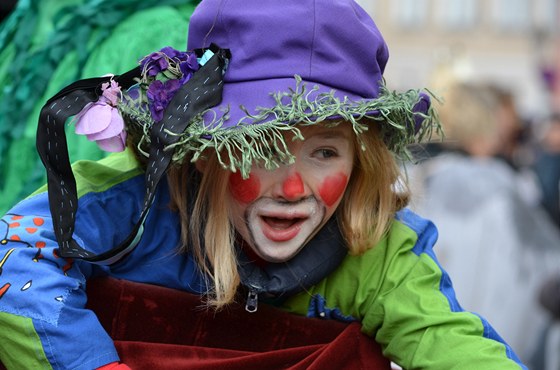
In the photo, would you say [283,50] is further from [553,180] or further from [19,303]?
[553,180]

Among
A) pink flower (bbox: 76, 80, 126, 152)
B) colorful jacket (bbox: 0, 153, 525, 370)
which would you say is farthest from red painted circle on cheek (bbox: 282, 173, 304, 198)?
pink flower (bbox: 76, 80, 126, 152)

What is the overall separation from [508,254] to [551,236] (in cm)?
27

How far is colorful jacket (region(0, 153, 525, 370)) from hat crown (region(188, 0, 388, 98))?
39cm

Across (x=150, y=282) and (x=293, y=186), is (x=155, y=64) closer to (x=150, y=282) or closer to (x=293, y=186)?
(x=293, y=186)

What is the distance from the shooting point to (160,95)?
6.62 feet

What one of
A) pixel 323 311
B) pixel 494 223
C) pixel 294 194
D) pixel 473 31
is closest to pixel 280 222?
pixel 294 194

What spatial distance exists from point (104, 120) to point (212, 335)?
541mm

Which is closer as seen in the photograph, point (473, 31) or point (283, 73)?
point (283, 73)

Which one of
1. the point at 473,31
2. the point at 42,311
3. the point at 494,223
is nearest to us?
the point at 42,311

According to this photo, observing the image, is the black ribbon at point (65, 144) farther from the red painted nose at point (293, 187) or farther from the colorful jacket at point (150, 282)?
the red painted nose at point (293, 187)

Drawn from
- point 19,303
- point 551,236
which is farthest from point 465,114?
point 19,303

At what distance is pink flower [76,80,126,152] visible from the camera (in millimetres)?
2031

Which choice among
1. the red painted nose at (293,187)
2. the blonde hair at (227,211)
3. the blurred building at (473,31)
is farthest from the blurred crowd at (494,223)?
the blurred building at (473,31)

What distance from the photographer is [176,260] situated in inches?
87.0
